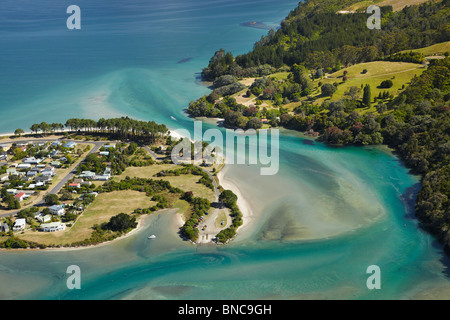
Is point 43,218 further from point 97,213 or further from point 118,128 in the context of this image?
point 118,128

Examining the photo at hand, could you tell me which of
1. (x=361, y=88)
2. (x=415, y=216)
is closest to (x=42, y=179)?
(x=415, y=216)

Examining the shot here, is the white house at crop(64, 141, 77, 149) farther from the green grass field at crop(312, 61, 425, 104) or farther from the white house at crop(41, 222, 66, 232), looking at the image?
the green grass field at crop(312, 61, 425, 104)

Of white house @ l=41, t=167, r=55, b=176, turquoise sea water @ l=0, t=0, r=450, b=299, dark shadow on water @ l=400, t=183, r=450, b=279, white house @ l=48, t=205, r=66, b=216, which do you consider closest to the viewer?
turquoise sea water @ l=0, t=0, r=450, b=299

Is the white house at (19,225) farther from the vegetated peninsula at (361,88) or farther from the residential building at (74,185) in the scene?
the vegetated peninsula at (361,88)

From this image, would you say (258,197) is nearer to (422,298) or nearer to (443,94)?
(422,298)

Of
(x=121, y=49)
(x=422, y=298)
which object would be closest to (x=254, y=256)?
(x=422, y=298)
